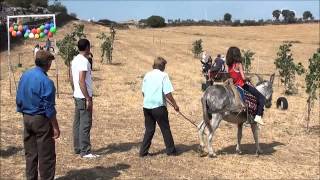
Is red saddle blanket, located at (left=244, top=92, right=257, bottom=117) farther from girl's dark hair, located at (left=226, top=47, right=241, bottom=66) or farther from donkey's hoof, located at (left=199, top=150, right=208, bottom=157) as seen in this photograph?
donkey's hoof, located at (left=199, top=150, right=208, bottom=157)

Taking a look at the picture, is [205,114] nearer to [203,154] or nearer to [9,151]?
[203,154]

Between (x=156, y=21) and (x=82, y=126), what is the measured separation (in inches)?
2832

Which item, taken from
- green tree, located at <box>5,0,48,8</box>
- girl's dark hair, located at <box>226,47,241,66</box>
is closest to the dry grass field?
girl's dark hair, located at <box>226,47,241,66</box>

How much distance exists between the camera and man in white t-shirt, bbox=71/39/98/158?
1052cm

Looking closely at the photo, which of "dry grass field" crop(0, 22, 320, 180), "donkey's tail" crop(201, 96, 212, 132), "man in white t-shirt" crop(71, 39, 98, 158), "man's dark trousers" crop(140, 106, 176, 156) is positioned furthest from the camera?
"donkey's tail" crop(201, 96, 212, 132)

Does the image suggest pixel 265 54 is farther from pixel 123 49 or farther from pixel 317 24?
pixel 317 24

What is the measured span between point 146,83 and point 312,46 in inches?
2031

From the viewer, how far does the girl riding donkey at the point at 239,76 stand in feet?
39.3

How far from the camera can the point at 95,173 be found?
1034 centimetres

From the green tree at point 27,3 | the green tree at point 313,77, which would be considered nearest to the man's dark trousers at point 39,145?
the green tree at point 313,77

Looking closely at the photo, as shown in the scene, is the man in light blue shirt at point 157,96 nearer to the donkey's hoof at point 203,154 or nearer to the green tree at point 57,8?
the donkey's hoof at point 203,154

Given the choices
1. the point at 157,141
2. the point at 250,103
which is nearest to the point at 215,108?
the point at 250,103

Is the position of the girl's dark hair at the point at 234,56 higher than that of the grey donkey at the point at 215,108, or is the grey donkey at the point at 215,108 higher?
the girl's dark hair at the point at 234,56

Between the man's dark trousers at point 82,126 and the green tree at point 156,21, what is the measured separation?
231 feet
